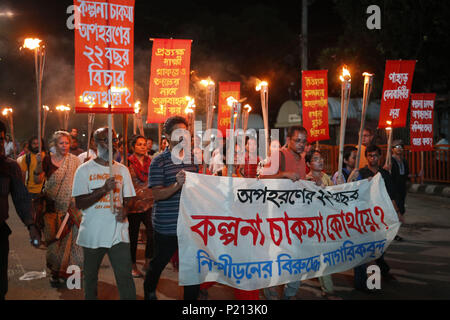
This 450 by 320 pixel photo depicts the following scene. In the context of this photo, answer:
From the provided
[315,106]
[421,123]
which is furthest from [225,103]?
[421,123]

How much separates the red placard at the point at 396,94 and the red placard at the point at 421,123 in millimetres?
4645

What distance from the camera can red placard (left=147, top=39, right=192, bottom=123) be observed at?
8.95 metres

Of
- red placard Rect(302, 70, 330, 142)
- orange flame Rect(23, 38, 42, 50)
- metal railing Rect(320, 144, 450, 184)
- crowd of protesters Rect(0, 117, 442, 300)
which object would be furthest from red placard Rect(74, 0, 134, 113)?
metal railing Rect(320, 144, 450, 184)

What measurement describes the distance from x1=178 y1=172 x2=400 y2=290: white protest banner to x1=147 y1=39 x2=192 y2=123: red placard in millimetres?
4405

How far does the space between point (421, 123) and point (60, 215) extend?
34.2 feet

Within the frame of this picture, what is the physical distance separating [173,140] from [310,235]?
1725mm

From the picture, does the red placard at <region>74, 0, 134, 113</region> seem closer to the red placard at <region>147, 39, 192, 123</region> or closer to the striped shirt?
the striped shirt

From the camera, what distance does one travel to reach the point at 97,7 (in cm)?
466

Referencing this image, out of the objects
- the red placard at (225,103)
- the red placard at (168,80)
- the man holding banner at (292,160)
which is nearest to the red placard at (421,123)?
the red placard at (225,103)

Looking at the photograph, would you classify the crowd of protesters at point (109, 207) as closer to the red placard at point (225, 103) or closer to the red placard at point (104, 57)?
the red placard at point (104, 57)

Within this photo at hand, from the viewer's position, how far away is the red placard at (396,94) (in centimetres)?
820

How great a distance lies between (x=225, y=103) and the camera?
1291cm

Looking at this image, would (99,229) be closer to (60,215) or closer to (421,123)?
(60,215)

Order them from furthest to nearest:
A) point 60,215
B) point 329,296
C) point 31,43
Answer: point 60,215 → point 31,43 → point 329,296
